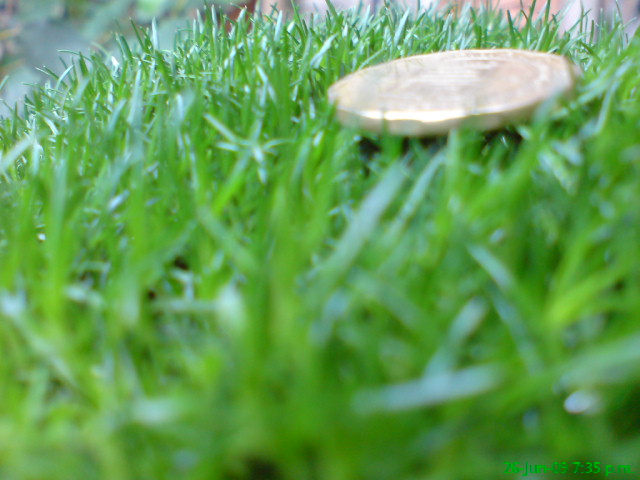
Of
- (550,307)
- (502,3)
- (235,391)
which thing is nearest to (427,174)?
(550,307)

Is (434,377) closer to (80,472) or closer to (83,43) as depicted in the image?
(80,472)

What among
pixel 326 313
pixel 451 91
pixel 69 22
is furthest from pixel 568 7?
pixel 69 22

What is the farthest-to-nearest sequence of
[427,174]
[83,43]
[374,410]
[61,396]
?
[83,43]
[427,174]
[61,396]
[374,410]

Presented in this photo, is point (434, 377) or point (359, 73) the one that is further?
point (359, 73)
